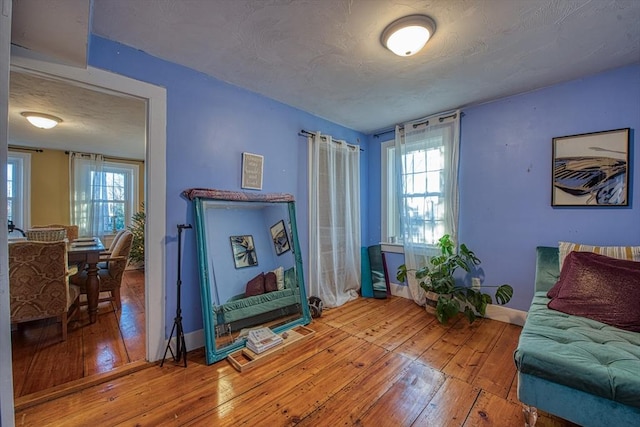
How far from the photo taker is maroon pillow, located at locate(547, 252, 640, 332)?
5.10 feet

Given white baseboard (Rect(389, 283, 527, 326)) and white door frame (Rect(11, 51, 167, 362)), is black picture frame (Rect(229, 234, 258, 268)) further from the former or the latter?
white baseboard (Rect(389, 283, 527, 326))

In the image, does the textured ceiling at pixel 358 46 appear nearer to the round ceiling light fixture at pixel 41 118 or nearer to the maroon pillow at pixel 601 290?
the round ceiling light fixture at pixel 41 118

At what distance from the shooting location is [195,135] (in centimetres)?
209

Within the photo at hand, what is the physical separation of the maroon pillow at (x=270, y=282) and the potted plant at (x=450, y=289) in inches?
59.1

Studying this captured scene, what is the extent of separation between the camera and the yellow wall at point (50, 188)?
180 inches

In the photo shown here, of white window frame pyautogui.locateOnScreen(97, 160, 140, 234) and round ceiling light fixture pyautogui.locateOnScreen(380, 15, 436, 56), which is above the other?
round ceiling light fixture pyautogui.locateOnScreen(380, 15, 436, 56)

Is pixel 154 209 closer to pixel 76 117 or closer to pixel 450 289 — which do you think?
pixel 76 117

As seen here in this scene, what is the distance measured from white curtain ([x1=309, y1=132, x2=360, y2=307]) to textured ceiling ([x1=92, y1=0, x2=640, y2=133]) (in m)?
0.79

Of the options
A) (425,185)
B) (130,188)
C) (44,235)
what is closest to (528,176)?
(425,185)

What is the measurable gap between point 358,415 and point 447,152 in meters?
2.60

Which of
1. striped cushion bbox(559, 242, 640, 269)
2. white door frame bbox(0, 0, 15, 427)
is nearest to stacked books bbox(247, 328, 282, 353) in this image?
white door frame bbox(0, 0, 15, 427)

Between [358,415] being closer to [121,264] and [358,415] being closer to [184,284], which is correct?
[184,284]

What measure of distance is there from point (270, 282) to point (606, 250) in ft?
8.71

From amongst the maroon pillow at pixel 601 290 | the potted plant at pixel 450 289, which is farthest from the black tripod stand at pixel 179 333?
the maroon pillow at pixel 601 290
